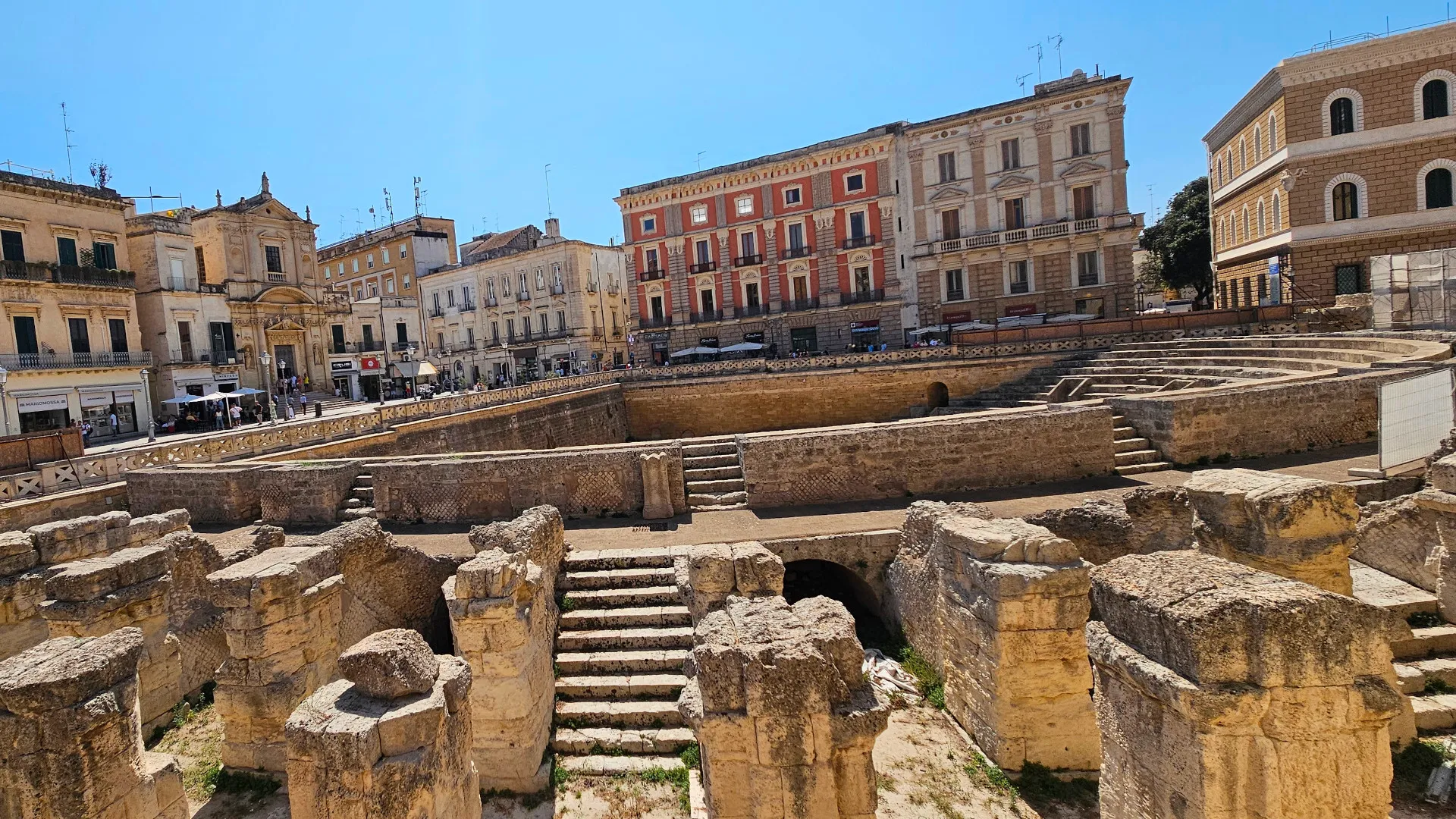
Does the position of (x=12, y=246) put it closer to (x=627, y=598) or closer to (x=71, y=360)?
(x=71, y=360)

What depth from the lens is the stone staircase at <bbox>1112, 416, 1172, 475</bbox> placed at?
13.2 meters

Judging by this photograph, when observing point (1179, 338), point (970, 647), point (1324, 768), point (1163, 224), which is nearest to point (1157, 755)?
point (1324, 768)

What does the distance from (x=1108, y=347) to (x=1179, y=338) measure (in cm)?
236

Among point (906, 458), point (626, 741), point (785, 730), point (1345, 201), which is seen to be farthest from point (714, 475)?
point (1345, 201)

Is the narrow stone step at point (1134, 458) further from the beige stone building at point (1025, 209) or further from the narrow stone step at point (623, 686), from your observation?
the beige stone building at point (1025, 209)

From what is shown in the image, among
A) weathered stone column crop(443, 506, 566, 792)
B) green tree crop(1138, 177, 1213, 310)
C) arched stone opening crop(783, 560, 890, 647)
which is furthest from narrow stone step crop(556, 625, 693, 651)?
green tree crop(1138, 177, 1213, 310)

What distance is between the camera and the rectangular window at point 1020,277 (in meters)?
37.3

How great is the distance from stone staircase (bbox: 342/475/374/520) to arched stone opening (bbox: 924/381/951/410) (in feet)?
73.0

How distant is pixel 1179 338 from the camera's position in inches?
986

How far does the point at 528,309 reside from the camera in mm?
50031

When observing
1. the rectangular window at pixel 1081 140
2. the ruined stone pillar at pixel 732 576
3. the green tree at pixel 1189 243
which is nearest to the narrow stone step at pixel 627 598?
the ruined stone pillar at pixel 732 576

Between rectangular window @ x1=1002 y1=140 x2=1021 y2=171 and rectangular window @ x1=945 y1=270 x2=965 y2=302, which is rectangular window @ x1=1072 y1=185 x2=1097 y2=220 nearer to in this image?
rectangular window @ x1=1002 y1=140 x2=1021 y2=171

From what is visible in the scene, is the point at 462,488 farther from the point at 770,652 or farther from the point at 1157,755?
the point at 1157,755

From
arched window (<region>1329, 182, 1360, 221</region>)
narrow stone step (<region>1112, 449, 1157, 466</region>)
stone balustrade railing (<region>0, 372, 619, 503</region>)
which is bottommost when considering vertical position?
narrow stone step (<region>1112, 449, 1157, 466</region>)
